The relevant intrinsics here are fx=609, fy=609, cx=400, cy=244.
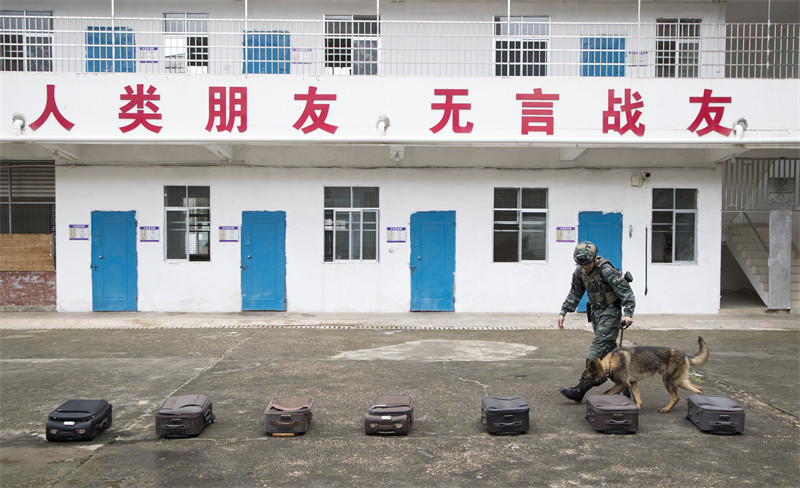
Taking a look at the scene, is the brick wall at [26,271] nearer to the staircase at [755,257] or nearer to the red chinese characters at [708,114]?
the red chinese characters at [708,114]

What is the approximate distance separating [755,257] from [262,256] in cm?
1140

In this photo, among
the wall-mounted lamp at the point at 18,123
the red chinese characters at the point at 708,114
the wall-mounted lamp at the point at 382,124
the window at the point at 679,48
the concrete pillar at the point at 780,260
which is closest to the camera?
the wall-mounted lamp at the point at 18,123

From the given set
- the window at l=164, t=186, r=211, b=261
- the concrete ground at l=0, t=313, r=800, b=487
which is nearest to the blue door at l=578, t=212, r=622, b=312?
the concrete ground at l=0, t=313, r=800, b=487

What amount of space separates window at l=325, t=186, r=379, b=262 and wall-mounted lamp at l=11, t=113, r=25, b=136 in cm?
603

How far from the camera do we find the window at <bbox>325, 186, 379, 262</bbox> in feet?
44.1

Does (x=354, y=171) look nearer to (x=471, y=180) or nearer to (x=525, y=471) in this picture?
(x=471, y=180)

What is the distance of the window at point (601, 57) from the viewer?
13715 mm

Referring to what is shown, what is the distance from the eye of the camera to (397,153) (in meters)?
12.9

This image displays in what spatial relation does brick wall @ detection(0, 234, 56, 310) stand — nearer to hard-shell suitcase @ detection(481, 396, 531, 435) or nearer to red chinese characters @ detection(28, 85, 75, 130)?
red chinese characters @ detection(28, 85, 75, 130)

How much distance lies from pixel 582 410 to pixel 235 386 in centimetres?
397

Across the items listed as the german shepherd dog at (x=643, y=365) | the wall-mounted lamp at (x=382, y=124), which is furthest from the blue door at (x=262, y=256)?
the german shepherd dog at (x=643, y=365)

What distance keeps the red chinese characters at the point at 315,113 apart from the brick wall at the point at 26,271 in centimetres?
627

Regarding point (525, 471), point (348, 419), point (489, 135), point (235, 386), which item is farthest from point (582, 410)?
point (489, 135)

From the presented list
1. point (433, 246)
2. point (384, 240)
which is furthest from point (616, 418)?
point (384, 240)
